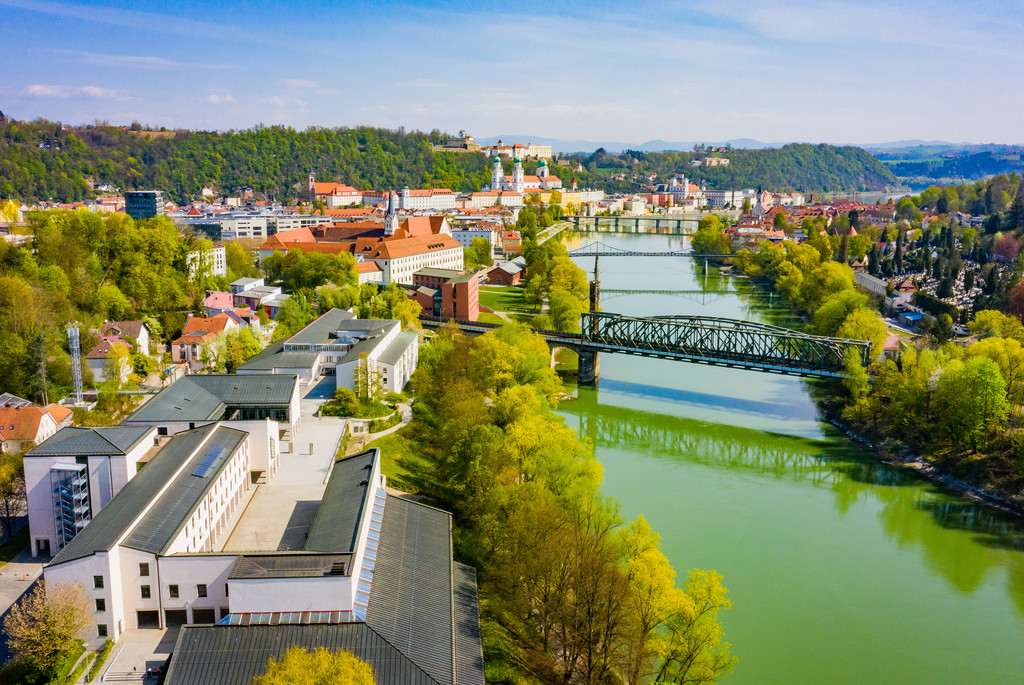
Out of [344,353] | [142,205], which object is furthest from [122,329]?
[142,205]

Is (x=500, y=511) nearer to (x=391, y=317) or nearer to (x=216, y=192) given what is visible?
(x=391, y=317)

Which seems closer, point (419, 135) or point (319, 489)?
point (319, 489)

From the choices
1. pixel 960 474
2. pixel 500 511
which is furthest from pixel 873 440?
pixel 500 511

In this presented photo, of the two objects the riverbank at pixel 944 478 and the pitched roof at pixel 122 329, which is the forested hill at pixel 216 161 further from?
the riverbank at pixel 944 478

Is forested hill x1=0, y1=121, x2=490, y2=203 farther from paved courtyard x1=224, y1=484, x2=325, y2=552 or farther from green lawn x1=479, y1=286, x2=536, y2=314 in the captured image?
paved courtyard x1=224, y1=484, x2=325, y2=552

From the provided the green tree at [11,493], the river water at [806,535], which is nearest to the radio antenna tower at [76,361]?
the green tree at [11,493]

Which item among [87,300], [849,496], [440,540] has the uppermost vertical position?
[87,300]

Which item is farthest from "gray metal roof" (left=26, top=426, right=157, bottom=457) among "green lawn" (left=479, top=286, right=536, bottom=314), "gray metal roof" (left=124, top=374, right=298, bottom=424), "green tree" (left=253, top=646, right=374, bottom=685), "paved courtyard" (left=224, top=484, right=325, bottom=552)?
"green lawn" (left=479, top=286, right=536, bottom=314)
